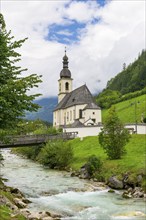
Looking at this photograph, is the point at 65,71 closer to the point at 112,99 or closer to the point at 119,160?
the point at 112,99

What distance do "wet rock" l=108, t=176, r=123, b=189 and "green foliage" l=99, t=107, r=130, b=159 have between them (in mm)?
7690

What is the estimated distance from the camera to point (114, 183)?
105 ft

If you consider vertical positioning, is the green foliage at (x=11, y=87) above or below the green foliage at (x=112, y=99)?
below

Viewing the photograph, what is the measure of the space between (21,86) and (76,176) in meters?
26.4

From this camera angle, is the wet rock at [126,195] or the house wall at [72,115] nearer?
the wet rock at [126,195]

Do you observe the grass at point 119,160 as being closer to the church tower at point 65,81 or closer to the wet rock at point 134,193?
the wet rock at point 134,193

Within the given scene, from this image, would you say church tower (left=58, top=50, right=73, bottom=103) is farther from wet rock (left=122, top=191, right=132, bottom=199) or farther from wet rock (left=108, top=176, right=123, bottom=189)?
wet rock (left=122, top=191, right=132, bottom=199)

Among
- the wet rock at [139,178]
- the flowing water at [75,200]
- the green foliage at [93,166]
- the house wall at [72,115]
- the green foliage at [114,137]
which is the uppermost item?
the house wall at [72,115]

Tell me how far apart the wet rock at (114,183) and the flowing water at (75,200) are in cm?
148

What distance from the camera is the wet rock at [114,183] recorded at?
3175 centimetres

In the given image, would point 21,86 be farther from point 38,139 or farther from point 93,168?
point 38,139

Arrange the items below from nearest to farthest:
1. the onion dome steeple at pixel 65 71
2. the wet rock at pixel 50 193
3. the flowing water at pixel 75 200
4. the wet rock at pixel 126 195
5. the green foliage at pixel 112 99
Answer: the flowing water at pixel 75 200
the wet rock at pixel 126 195
the wet rock at pixel 50 193
the onion dome steeple at pixel 65 71
the green foliage at pixel 112 99

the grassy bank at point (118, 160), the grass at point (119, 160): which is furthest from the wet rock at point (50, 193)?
the grass at point (119, 160)

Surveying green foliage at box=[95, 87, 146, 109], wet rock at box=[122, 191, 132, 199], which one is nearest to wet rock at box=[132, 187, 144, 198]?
wet rock at box=[122, 191, 132, 199]
